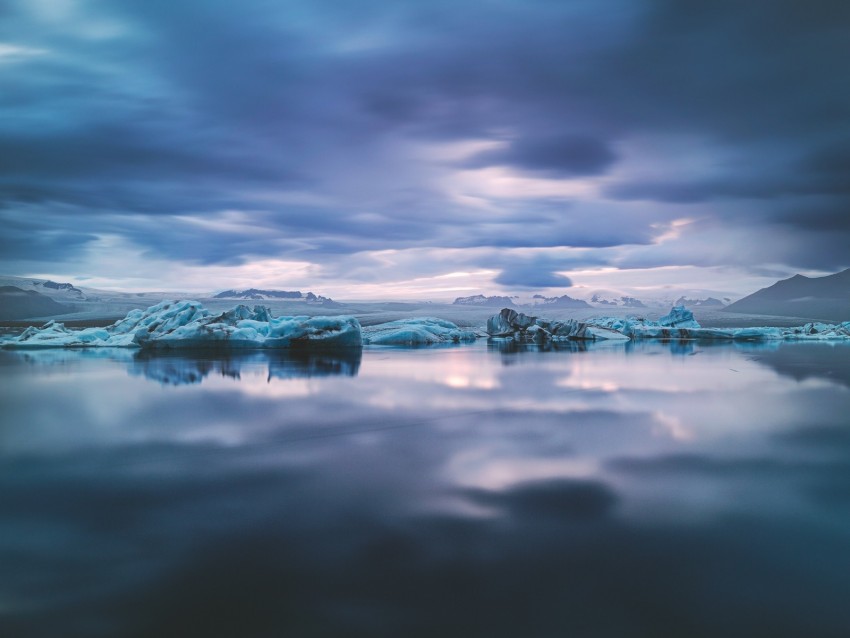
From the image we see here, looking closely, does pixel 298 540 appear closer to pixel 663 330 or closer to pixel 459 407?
pixel 459 407

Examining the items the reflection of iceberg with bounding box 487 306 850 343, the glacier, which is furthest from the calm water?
the reflection of iceberg with bounding box 487 306 850 343

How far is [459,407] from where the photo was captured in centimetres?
995

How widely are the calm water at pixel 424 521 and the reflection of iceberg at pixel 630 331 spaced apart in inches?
1218

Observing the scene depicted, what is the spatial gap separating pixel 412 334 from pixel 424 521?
31.3 meters

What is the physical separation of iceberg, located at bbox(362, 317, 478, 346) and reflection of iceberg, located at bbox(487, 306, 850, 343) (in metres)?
4.07

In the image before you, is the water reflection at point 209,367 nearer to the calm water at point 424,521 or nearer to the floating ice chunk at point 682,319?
the calm water at point 424,521

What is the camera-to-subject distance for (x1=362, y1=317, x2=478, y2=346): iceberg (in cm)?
3534

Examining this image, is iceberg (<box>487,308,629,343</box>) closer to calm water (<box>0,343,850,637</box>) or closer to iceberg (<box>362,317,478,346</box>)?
iceberg (<box>362,317,478,346</box>)

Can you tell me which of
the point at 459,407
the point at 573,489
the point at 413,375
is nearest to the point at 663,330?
the point at 413,375

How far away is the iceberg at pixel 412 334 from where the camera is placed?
35.3m

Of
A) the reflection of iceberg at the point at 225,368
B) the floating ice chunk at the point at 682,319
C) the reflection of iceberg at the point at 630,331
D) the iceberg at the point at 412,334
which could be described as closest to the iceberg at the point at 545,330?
the reflection of iceberg at the point at 630,331

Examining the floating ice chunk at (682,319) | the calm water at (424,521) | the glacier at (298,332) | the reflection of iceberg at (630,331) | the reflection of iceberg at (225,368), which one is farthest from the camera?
the floating ice chunk at (682,319)

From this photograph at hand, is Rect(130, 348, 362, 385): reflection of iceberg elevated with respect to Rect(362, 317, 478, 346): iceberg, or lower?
lower

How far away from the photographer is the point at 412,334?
3544cm
